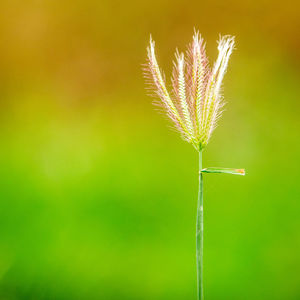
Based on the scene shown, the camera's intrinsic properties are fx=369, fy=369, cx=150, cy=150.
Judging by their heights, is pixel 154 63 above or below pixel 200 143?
above

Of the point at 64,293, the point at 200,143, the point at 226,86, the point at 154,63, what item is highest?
the point at 226,86

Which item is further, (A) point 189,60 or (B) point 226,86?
(B) point 226,86

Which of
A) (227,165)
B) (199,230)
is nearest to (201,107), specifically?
(199,230)

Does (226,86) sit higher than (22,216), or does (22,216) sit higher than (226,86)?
(226,86)

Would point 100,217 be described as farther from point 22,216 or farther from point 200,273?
point 200,273

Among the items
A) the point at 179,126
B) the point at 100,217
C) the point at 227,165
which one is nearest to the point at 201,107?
the point at 179,126

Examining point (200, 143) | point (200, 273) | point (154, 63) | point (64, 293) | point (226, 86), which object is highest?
point (226, 86)

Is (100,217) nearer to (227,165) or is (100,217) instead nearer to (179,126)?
(227,165)
